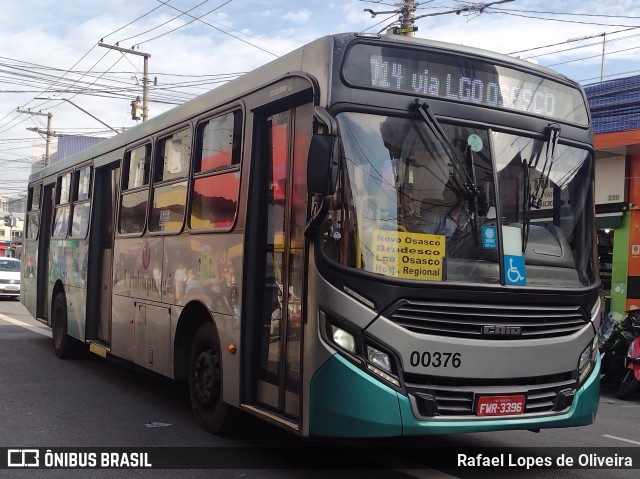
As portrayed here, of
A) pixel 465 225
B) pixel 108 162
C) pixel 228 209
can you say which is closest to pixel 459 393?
pixel 465 225

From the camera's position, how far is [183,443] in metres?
6.23

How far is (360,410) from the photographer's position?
4.55 m

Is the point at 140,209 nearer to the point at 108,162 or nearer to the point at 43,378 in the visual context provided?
the point at 108,162

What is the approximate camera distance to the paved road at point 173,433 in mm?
5477

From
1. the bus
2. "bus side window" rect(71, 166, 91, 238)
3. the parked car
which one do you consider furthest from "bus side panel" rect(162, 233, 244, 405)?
the parked car

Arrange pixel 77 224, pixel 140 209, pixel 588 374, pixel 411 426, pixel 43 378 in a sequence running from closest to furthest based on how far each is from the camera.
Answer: pixel 411 426, pixel 588 374, pixel 140 209, pixel 43 378, pixel 77 224

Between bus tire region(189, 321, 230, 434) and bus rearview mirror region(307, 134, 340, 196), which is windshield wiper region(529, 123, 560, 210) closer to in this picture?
bus rearview mirror region(307, 134, 340, 196)

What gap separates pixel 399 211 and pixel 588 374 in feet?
6.52

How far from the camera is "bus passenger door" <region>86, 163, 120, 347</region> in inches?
382

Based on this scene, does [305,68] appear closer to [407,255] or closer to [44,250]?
[407,255]

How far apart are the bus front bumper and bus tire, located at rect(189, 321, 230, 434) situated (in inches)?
66.9

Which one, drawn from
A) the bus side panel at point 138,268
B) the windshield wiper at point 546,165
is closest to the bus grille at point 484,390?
the windshield wiper at point 546,165

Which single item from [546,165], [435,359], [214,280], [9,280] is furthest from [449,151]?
[9,280]

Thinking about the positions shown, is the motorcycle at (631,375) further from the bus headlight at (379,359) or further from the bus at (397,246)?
the bus headlight at (379,359)
